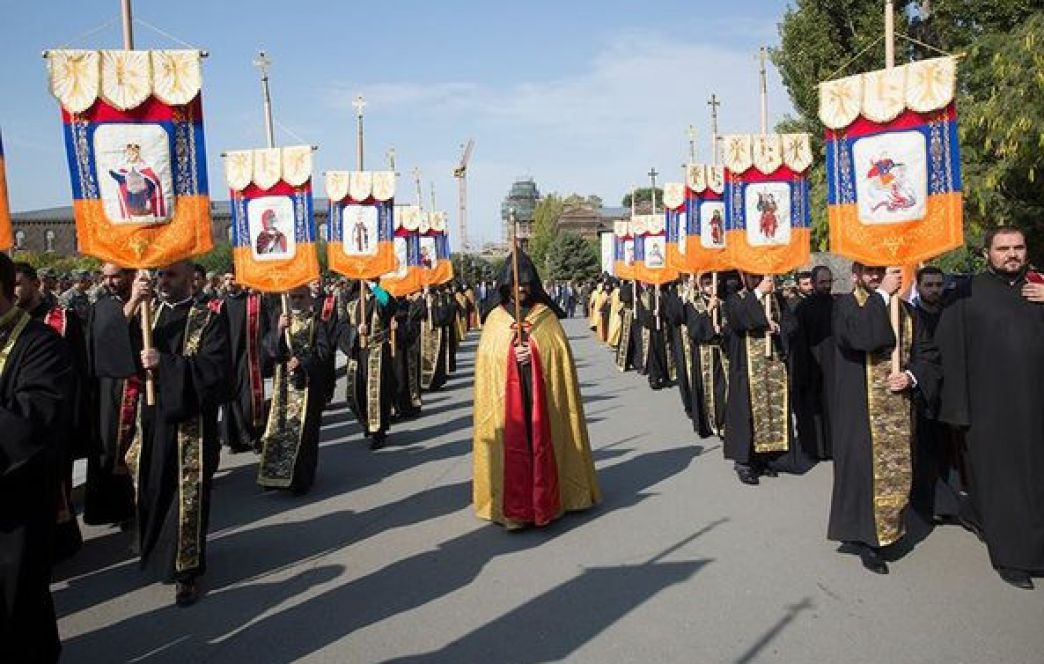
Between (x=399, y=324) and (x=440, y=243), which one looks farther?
(x=440, y=243)

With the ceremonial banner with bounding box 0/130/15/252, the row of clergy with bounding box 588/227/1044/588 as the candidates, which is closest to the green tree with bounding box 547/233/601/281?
the row of clergy with bounding box 588/227/1044/588

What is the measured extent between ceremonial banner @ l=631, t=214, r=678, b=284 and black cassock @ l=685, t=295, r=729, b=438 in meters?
5.58

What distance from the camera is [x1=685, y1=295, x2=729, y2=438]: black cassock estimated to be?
9031 millimetres

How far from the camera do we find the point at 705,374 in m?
9.64

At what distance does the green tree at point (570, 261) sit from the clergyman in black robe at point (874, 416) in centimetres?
5485

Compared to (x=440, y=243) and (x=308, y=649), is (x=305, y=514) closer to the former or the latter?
(x=308, y=649)

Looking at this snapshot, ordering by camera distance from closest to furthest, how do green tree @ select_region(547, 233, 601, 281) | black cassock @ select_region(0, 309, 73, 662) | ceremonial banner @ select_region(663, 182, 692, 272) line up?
1. black cassock @ select_region(0, 309, 73, 662)
2. ceremonial banner @ select_region(663, 182, 692, 272)
3. green tree @ select_region(547, 233, 601, 281)

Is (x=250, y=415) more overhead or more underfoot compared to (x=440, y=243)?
more underfoot

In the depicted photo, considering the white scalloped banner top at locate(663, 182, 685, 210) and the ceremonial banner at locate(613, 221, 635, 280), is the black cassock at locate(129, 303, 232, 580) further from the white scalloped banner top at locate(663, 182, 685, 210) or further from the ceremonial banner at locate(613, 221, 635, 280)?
the ceremonial banner at locate(613, 221, 635, 280)

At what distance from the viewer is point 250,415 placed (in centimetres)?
960

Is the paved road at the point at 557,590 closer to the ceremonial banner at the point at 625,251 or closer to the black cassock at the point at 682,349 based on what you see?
the black cassock at the point at 682,349

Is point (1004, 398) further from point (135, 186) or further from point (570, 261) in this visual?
point (570, 261)

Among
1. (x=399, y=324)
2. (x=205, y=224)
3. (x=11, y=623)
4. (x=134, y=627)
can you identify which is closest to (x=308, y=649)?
(x=134, y=627)

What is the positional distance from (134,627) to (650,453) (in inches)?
221
